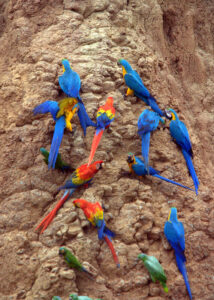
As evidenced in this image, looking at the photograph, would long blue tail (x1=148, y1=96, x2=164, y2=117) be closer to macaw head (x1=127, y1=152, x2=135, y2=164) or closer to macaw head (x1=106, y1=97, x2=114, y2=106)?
macaw head (x1=106, y1=97, x2=114, y2=106)

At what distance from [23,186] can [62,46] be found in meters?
1.49

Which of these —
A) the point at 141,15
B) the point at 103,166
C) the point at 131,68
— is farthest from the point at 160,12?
the point at 103,166

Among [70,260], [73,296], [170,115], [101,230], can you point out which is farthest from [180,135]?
[73,296]

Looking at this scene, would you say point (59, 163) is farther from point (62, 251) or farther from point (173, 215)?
point (173, 215)

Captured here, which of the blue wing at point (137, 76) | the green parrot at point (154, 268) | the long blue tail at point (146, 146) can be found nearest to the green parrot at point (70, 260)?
the green parrot at point (154, 268)

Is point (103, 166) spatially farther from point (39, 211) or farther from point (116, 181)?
point (39, 211)

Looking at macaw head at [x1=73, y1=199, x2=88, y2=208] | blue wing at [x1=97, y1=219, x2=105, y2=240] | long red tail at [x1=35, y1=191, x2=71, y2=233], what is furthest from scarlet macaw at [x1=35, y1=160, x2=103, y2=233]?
blue wing at [x1=97, y1=219, x2=105, y2=240]

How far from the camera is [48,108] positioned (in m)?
2.92

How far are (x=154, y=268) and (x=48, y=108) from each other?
1.51m

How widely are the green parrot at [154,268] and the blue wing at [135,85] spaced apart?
56.0 inches

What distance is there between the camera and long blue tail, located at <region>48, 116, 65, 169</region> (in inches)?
108

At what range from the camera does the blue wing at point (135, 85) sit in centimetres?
320

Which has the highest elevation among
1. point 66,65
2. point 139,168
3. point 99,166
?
point 66,65

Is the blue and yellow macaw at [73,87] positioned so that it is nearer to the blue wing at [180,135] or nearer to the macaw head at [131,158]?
the macaw head at [131,158]
